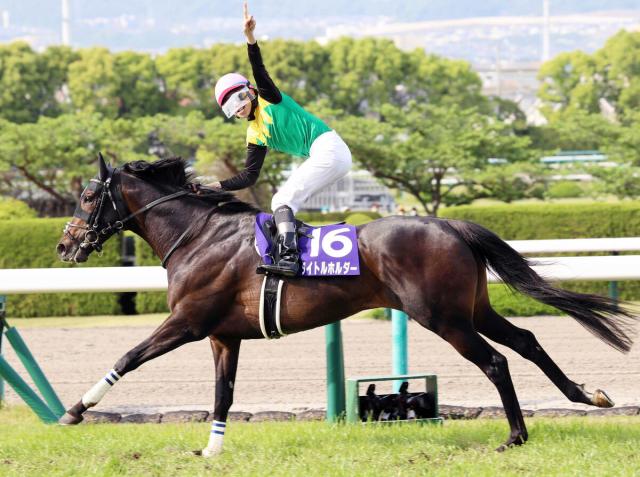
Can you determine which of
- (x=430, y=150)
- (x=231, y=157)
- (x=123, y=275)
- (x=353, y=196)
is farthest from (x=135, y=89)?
(x=123, y=275)

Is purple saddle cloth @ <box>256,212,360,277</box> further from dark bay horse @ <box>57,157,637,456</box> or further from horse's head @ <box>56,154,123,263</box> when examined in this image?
horse's head @ <box>56,154,123,263</box>

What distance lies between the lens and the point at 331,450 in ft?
14.4

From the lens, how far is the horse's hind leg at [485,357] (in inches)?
173

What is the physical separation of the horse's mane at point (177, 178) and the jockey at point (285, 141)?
0.75ft

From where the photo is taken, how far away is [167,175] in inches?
195

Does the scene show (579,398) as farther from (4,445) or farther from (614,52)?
(614,52)

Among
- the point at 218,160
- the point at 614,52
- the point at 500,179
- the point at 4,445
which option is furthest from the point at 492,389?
the point at 614,52

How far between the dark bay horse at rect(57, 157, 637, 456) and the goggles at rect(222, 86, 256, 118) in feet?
1.53

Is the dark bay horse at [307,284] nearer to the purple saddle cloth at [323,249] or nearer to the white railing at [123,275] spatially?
the purple saddle cloth at [323,249]

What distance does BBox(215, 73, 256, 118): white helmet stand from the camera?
14.9ft

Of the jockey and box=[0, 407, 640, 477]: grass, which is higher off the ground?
the jockey

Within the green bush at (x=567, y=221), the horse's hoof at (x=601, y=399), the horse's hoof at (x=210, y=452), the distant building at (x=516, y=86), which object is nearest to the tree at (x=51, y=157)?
the green bush at (x=567, y=221)

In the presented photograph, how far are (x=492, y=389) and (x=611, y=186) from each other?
1619 centimetres

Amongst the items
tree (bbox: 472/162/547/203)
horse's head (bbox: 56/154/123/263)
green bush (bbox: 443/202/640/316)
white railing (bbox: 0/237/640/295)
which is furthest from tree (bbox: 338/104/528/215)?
horse's head (bbox: 56/154/123/263)
